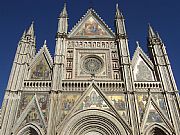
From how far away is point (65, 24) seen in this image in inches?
830

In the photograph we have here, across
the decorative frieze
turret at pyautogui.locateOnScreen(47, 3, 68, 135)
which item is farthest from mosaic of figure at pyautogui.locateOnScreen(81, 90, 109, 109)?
the decorative frieze

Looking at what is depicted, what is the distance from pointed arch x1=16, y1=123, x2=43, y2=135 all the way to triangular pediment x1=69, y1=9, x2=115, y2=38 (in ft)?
28.6

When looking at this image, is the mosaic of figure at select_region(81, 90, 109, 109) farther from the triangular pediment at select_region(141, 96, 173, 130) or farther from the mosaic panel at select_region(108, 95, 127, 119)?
the triangular pediment at select_region(141, 96, 173, 130)

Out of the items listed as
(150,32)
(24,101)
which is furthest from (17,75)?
(150,32)

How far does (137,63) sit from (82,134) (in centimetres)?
746

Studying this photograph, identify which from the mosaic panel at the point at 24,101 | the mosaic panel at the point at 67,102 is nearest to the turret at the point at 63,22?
the mosaic panel at the point at 67,102

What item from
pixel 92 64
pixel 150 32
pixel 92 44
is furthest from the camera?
pixel 150 32

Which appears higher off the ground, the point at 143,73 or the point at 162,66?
the point at 162,66

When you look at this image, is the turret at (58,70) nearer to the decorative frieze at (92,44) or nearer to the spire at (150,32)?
the decorative frieze at (92,44)

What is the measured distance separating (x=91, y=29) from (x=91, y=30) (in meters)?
0.12

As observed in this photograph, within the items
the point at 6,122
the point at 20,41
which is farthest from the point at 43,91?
the point at 20,41

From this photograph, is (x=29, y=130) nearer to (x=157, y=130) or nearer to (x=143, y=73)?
(x=157, y=130)

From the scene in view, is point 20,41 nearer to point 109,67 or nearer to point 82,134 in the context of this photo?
point 109,67

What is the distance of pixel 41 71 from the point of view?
18438 millimetres
